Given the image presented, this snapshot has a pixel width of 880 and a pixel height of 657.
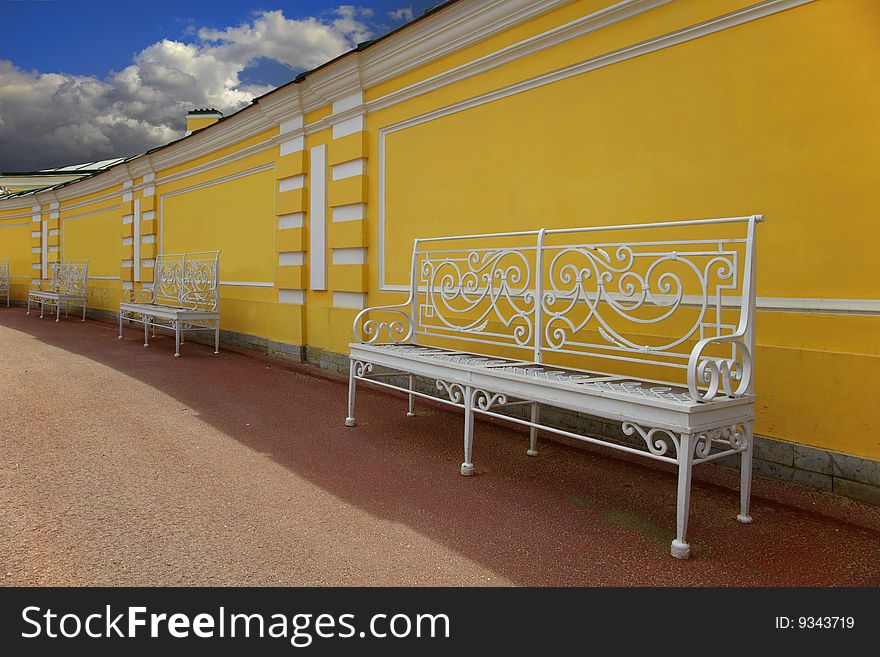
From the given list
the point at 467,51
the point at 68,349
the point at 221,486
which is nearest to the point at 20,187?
the point at 68,349

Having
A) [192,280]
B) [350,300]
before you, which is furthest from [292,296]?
[192,280]

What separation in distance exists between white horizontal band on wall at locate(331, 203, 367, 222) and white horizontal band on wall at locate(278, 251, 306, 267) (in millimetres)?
764

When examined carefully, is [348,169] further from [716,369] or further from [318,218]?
[716,369]

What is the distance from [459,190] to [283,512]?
125 inches

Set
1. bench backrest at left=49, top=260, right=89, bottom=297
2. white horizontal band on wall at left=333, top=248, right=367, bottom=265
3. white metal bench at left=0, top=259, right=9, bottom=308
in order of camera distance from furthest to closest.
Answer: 1. white metal bench at left=0, top=259, right=9, bottom=308
2. bench backrest at left=49, top=260, right=89, bottom=297
3. white horizontal band on wall at left=333, top=248, right=367, bottom=265

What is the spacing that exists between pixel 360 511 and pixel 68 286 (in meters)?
13.0

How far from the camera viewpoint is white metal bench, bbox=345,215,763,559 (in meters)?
2.56

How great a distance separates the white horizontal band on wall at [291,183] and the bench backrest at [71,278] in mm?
7303

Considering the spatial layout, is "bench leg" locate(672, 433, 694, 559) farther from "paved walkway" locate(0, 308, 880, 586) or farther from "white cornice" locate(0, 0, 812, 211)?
"white cornice" locate(0, 0, 812, 211)

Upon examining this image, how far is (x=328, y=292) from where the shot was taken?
6770mm

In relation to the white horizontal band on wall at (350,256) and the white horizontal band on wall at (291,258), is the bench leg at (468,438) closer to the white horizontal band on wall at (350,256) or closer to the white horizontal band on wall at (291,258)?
the white horizontal band on wall at (350,256)

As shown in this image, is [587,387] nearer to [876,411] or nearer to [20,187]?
[876,411]

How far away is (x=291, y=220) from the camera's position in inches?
287

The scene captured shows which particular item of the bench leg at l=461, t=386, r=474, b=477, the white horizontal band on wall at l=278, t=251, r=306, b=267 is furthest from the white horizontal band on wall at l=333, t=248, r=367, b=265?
the bench leg at l=461, t=386, r=474, b=477
